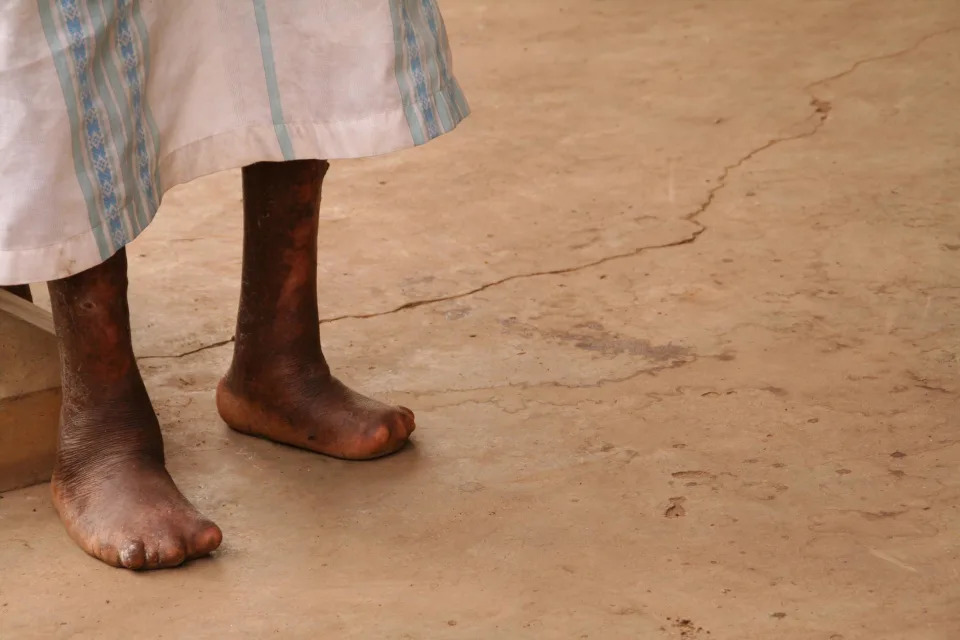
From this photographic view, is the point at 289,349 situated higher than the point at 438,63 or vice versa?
the point at 438,63

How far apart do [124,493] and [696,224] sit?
4.97 feet

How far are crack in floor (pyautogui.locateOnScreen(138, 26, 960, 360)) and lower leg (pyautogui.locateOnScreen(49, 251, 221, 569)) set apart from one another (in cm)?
53

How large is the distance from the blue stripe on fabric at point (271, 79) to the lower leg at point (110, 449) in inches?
10.1

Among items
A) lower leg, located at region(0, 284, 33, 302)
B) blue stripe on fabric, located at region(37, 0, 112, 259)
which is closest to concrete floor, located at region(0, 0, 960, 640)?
lower leg, located at region(0, 284, 33, 302)

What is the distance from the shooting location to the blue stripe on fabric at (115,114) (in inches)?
55.7

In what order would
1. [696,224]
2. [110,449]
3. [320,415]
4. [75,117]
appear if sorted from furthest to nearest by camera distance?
[696,224] < [320,415] < [110,449] < [75,117]

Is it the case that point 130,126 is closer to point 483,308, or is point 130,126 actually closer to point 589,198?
point 483,308

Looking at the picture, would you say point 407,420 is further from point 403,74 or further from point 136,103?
point 136,103

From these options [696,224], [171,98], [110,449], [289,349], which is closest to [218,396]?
[289,349]

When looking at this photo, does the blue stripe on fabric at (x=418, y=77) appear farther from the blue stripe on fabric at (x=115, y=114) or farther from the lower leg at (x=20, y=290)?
the lower leg at (x=20, y=290)

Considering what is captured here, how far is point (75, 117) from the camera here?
4.59ft

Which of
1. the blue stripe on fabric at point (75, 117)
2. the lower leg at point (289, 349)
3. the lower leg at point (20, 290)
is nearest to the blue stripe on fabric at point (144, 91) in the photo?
the blue stripe on fabric at point (75, 117)

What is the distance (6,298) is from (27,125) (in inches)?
24.2

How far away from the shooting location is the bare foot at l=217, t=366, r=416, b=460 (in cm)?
190
